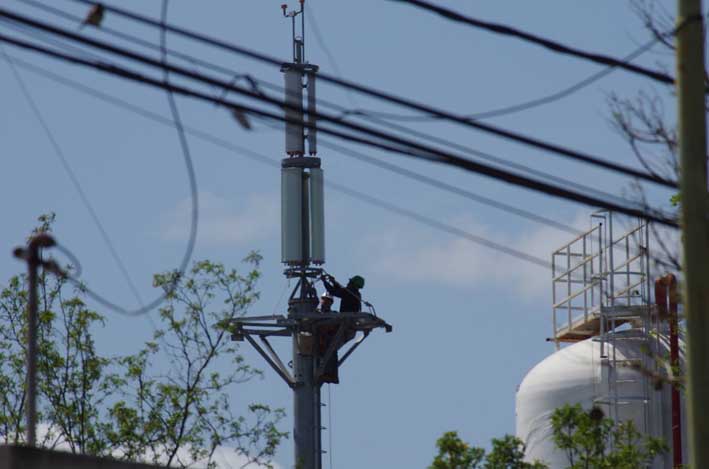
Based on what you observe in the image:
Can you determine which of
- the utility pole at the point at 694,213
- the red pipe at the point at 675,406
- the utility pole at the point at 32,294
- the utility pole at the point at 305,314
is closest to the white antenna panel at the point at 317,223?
the utility pole at the point at 305,314

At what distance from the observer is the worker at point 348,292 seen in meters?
37.1

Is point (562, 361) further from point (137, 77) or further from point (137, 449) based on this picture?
point (137, 77)

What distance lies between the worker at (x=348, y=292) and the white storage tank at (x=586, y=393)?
4319mm

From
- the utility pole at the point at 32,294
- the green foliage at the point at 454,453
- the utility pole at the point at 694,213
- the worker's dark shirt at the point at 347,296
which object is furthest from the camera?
the worker's dark shirt at the point at 347,296

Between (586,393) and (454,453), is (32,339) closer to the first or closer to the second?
(454,453)

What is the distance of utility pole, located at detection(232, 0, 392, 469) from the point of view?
123 ft

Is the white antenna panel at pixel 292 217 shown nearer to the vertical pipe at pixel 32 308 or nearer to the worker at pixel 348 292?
the worker at pixel 348 292

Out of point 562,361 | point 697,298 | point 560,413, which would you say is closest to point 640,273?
point 562,361

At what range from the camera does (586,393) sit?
114 ft

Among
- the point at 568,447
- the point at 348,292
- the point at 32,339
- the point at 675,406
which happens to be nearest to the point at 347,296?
the point at 348,292

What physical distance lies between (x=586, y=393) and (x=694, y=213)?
22739 mm

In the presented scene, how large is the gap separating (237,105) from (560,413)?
15.5 meters

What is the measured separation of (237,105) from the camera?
12211 mm

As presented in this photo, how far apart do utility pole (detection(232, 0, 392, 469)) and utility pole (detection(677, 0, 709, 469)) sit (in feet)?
78.3
